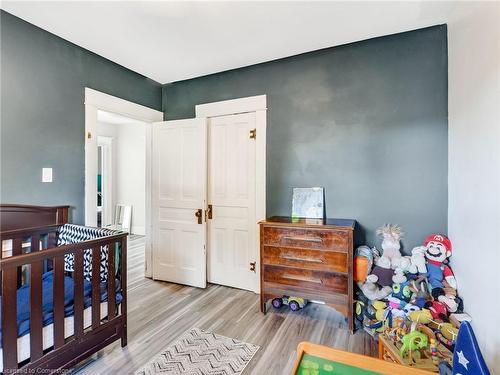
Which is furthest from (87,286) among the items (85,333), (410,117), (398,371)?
(410,117)

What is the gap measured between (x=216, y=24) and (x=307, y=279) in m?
2.25

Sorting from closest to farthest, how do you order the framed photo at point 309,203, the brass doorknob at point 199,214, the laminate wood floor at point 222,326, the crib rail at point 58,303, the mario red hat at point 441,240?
the crib rail at point 58,303 < the laminate wood floor at point 222,326 < the mario red hat at point 441,240 < the framed photo at point 309,203 < the brass doorknob at point 199,214

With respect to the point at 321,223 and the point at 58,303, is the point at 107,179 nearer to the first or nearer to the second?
the point at 58,303

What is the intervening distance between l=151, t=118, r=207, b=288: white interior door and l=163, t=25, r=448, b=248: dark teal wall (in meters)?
0.81

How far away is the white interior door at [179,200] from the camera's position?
3002mm

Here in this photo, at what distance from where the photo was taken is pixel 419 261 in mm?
2062

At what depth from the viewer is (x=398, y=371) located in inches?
40.8

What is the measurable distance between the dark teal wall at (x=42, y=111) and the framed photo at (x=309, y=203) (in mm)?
2082

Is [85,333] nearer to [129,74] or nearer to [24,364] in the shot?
[24,364]

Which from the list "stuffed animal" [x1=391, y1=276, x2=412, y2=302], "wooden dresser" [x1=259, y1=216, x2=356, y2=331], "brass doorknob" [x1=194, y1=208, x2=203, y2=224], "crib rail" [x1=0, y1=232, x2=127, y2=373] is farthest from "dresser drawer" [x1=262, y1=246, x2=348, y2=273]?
"crib rail" [x1=0, y1=232, x2=127, y2=373]

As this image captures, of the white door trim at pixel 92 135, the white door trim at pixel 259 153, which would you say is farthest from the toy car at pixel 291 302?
the white door trim at pixel 92 135

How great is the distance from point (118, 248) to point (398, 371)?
1.79 meters

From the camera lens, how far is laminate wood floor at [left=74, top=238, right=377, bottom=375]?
178 centimetres

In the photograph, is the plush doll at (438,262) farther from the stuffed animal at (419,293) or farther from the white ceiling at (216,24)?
the white ceiling at (216,24)
